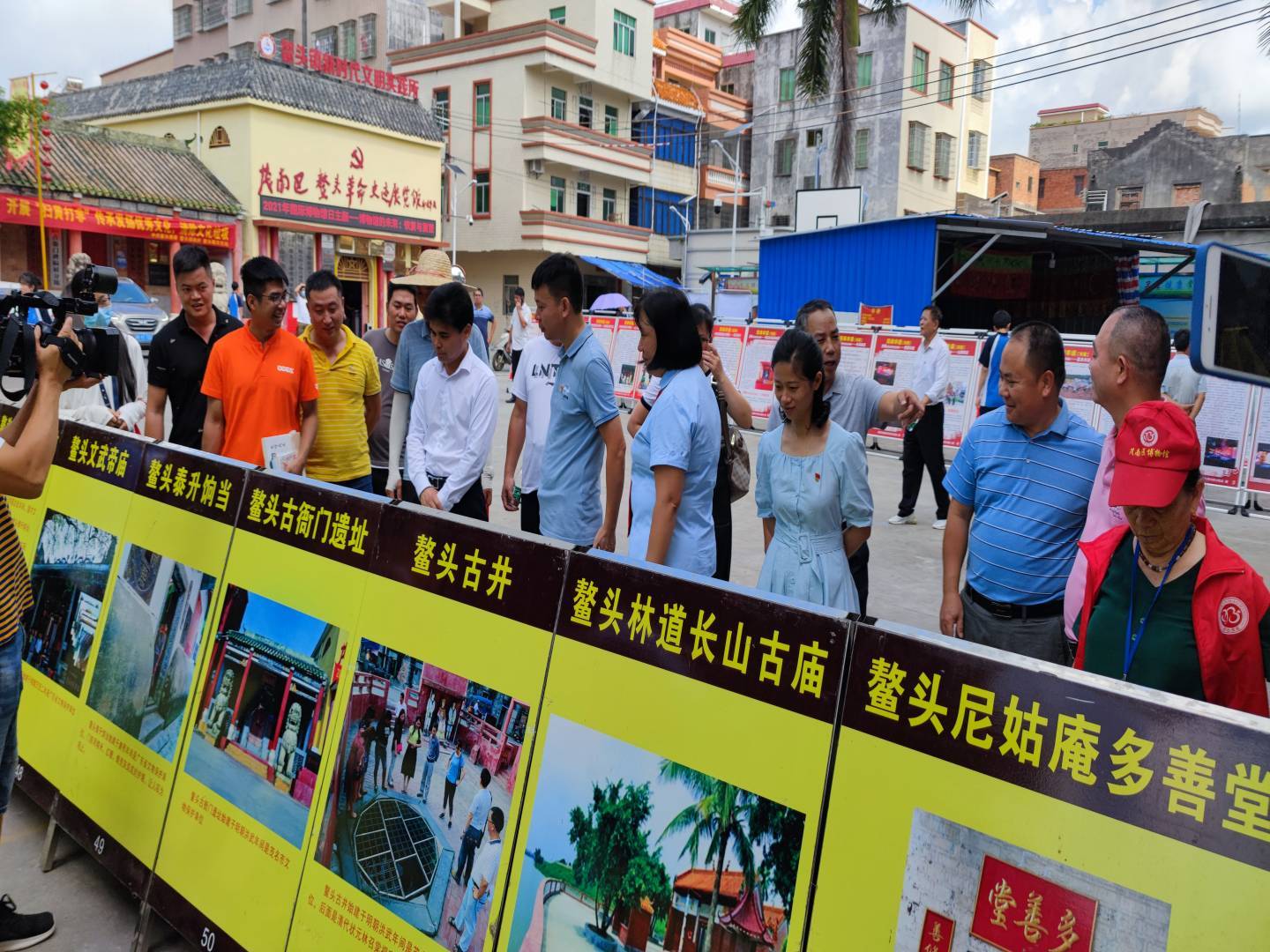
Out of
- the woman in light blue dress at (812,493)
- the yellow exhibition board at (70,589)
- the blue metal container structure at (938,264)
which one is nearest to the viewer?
the woman in light blue dress at (812,493)

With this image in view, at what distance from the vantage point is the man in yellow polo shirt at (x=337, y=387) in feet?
15.8

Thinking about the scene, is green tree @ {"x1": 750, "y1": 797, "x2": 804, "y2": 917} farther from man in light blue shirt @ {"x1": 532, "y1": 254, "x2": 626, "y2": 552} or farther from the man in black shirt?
the man in black shirt

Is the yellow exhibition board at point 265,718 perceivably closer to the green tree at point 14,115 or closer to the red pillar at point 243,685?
the red pillar at point 243,685

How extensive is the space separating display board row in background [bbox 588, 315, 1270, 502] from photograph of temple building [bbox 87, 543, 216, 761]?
5878 mm

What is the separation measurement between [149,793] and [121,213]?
2448cm

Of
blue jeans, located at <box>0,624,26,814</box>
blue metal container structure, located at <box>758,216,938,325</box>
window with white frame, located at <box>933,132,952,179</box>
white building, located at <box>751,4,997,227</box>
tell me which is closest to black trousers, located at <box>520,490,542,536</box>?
blue jeans, located at <box>0,624,26,814</box>

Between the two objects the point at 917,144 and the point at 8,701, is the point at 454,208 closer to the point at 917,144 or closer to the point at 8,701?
the point at 917,144

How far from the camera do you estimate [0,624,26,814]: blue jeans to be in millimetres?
2754

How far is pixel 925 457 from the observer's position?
8719 millimetres

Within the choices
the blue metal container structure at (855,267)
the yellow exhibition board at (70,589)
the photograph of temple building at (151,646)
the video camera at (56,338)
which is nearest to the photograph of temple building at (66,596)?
the yellow exhibition board at (70,589)

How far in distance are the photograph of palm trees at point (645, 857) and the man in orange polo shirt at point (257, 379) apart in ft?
8.71

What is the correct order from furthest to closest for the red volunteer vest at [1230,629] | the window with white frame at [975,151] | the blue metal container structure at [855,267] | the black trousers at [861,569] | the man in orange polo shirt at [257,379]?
1. the window with white frame at [975,151]
2. the blue metal container structure at [855,267]
3. the man in orange polo shirt at [257,379]
4. the black trousers at [861,569]
5. the red volunteer vest at [1230,629]

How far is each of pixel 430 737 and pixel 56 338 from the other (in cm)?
151

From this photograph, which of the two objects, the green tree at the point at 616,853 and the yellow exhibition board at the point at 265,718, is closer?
the green tree at the point at 616,853
